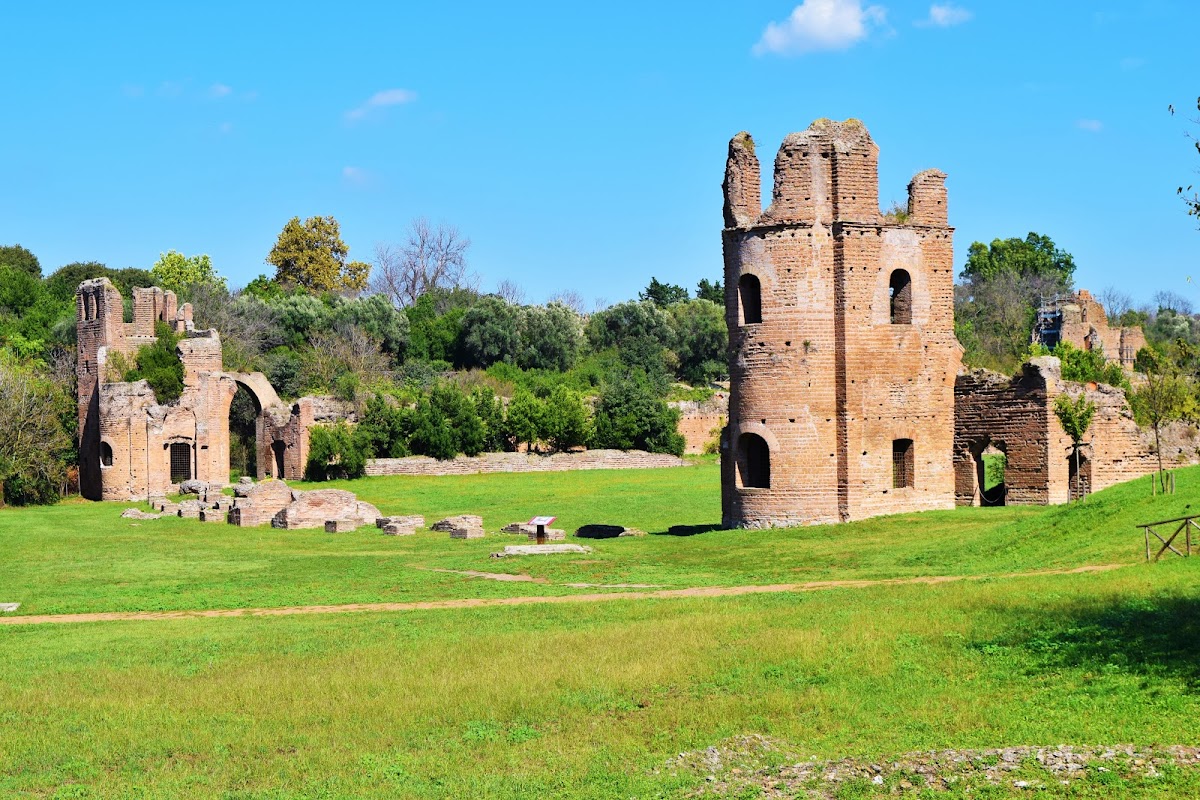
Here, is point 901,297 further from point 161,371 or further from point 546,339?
point 546,339

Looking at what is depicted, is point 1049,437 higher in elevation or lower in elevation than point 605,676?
higher

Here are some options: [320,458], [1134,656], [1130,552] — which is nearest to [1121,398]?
[1130,552]

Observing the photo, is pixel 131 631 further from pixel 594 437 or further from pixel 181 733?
pixel 594 437

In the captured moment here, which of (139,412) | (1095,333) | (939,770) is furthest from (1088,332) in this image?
(939,770)

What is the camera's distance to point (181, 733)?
12.5 metres

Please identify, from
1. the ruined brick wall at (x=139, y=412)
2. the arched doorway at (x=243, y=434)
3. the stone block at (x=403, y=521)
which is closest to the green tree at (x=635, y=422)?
the arched doorway at (x=243, y=434)

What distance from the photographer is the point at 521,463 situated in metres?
55.5

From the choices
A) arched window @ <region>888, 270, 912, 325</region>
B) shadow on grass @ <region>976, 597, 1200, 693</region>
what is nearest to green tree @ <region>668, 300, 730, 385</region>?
arched window @ <region>888, 270, 912, 325</region>

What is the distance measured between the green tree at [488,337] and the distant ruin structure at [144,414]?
21338 mm

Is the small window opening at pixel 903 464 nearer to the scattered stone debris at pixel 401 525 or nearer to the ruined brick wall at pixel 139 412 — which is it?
the scattered stone debris at pixel 401 525

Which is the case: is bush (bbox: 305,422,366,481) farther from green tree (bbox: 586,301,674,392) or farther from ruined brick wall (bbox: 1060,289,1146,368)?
ruined brick wall (bbox: 1060,289,1146,368)

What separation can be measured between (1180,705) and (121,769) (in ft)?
28.2

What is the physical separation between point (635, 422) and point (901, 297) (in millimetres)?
28708

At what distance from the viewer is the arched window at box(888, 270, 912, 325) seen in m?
30.2
